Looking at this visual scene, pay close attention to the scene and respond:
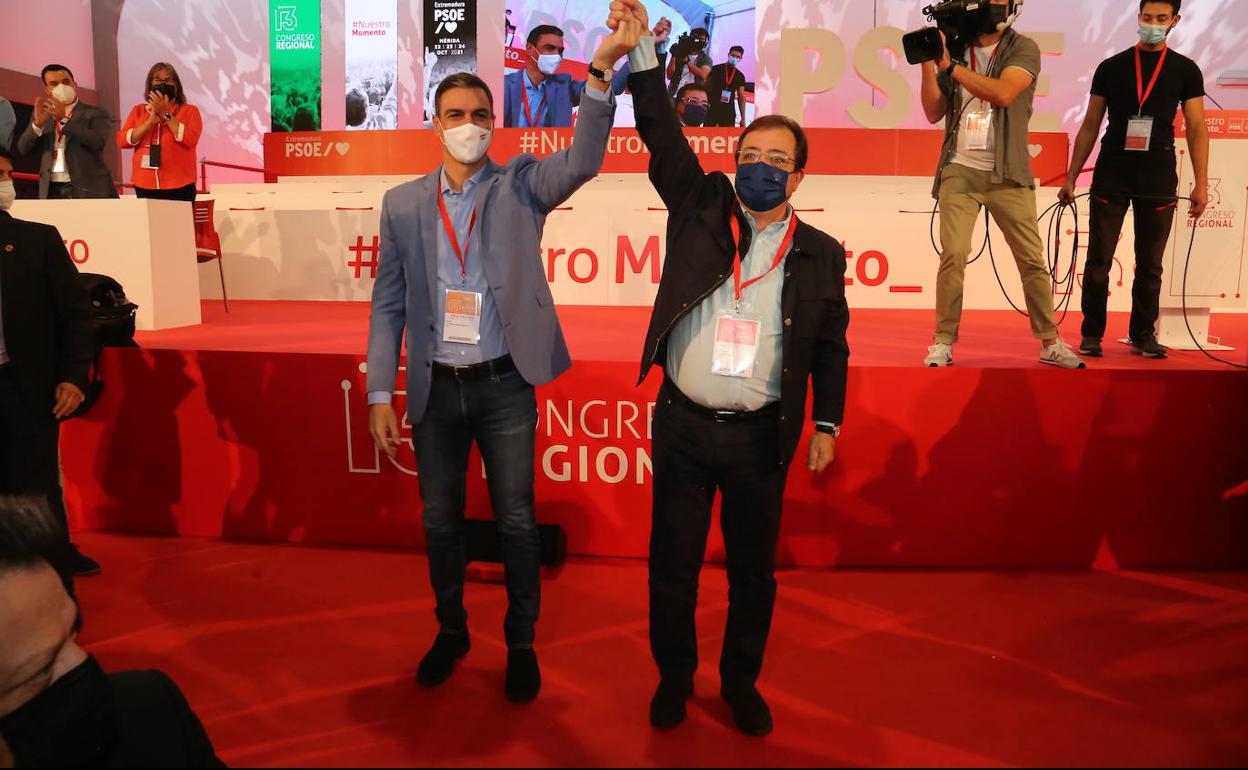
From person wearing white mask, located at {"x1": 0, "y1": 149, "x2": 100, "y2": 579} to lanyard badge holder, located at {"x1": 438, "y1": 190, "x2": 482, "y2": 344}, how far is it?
1437 mm

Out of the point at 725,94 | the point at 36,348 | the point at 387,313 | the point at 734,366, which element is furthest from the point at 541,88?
the point at 734,366

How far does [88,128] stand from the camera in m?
6.00

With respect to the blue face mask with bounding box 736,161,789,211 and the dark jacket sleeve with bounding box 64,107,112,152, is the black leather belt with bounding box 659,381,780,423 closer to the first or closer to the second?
the blue face mask with bounding box 736,161,789,211

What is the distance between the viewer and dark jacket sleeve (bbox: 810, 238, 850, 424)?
223cm

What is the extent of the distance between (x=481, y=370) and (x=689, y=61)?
9939 millimetres

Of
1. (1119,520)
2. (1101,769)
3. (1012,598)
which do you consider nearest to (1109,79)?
Result: (1119,520)

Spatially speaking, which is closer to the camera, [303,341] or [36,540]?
[36,540]

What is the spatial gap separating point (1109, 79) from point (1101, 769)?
9.97ft

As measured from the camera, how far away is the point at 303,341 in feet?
14.6

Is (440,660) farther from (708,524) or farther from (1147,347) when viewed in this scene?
(1147,347)

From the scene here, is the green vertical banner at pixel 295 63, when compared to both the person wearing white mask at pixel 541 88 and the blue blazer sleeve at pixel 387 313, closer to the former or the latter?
the person wearing white mask at pixel 541 88

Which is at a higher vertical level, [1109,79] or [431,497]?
[1109,79]

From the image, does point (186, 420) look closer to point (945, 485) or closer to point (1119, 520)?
point (945, 485)

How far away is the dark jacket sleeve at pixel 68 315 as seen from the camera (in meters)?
2.84
